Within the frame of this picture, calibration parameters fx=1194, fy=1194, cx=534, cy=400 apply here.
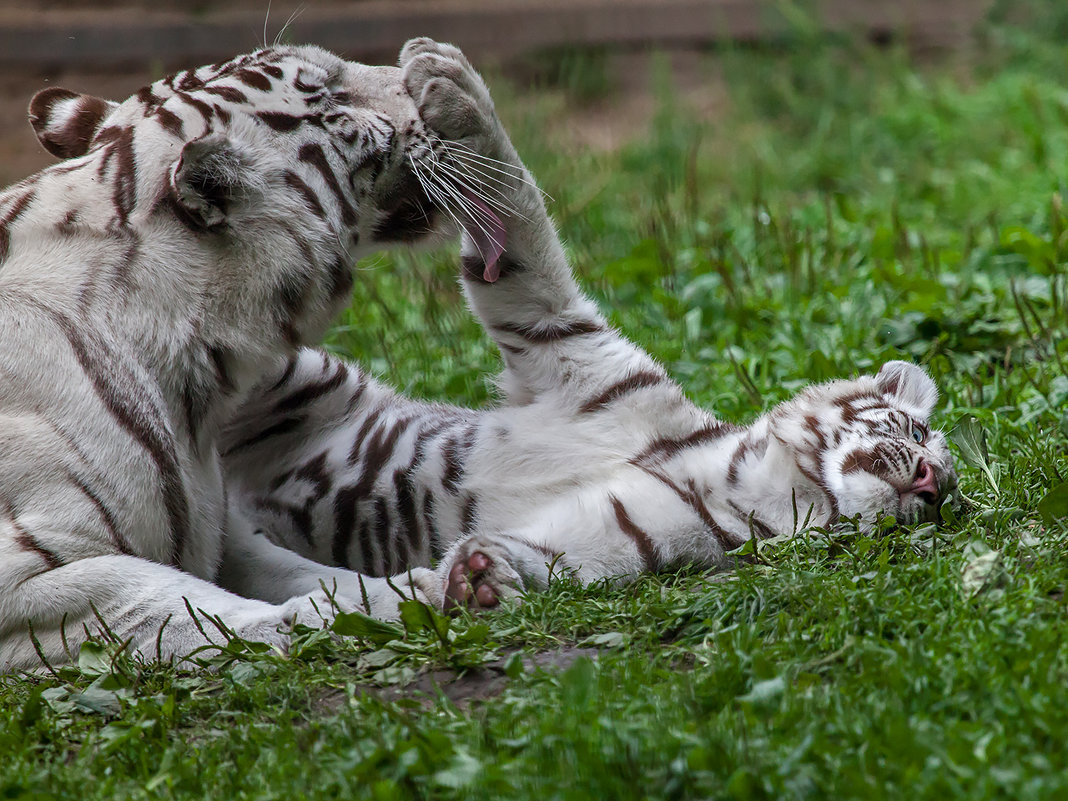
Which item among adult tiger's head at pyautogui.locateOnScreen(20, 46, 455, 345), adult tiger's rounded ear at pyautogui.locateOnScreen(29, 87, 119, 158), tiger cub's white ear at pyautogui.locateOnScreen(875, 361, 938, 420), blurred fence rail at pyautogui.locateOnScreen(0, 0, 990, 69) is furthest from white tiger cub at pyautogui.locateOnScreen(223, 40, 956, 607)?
blurred fence rail at pyautogui.locateOnScreen(0, 0, 990, 69)

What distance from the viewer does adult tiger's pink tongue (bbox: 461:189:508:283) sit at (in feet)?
10.6

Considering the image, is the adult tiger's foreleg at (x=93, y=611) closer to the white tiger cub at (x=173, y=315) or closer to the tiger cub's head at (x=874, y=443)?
the white tiger cub at (x=173, y=315)

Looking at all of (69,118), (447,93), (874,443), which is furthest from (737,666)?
(69,118)

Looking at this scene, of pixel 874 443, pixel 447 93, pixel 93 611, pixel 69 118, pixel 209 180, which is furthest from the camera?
pixel 69 118

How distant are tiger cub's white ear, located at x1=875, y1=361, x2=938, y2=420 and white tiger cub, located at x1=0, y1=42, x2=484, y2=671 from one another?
1.30 metres

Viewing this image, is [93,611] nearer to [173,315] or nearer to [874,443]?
[173,315]

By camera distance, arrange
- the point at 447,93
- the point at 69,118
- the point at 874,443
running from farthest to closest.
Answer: the point at 69,118
the point at 447,93
the point at 874,443

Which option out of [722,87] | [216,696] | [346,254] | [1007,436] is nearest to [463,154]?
[346,254]

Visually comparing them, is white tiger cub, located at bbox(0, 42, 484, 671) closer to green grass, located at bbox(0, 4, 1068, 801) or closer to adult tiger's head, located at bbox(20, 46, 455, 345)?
adult tiger's head, located at bbox(20, 46, 455, 345)

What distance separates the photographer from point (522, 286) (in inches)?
134

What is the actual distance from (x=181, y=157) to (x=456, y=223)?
0.77 meters

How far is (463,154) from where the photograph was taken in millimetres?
3127

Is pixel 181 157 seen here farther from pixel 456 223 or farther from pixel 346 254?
pixel 456 223

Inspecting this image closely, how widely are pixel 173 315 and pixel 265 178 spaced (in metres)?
0.39
